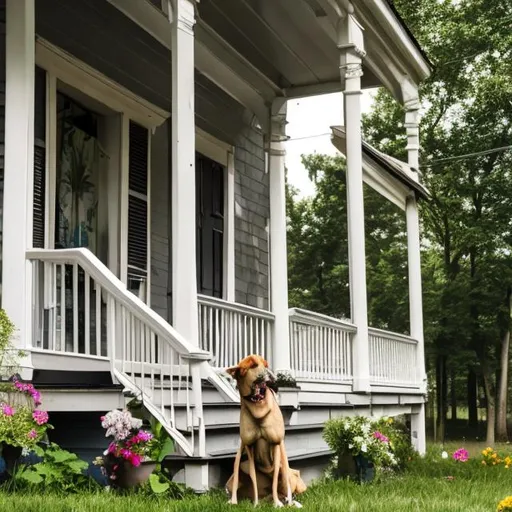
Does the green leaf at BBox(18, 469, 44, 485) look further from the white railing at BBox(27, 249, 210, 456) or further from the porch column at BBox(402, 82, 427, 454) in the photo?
the porch column at BBox(402, 82, 427, 454)

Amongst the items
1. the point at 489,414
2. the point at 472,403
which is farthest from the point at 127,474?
the point at 472,403

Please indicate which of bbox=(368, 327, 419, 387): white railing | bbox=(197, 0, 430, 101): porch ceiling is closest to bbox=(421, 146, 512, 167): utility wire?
bbox=(368, 327, 419, 387): white railing

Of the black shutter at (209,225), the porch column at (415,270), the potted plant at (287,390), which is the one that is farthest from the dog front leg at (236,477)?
the porch column at (415,270)

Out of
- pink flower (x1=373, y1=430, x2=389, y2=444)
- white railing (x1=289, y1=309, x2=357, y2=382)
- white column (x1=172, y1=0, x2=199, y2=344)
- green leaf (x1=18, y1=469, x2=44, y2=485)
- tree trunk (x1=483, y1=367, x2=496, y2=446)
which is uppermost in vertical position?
white column (x1=172, y1=0, x2=199, y2=344)

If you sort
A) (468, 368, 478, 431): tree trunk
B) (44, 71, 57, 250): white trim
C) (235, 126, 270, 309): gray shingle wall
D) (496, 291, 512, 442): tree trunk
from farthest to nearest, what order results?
(468, 368, 478, 431): tree trunk
(496, 291, 512, 442): tree trunk
(235, 126, 270, 309): gray shingle wall
(44, 71, 57, 250): white trim

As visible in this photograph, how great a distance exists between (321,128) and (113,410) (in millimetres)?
39016

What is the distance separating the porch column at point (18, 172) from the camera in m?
6.68

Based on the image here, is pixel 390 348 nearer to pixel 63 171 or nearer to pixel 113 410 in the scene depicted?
pixel 63 171

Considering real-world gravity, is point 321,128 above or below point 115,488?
above

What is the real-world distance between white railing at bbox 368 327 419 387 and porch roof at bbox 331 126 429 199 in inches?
85.6

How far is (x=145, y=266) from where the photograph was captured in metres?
9.96

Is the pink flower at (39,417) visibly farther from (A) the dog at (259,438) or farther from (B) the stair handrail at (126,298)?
(A) the dog at (259,438)

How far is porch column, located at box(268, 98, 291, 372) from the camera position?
974 centimetres

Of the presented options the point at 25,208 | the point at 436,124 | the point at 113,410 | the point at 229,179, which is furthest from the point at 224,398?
the point at 436,124
